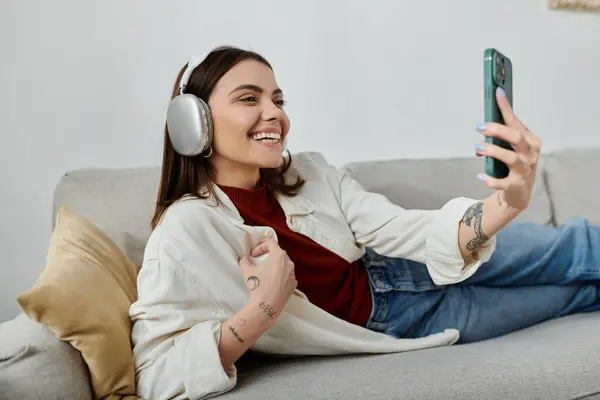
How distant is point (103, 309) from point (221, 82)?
52 centimetres

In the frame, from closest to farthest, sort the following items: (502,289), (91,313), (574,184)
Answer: (91,313) → (502,289) → (574,184)

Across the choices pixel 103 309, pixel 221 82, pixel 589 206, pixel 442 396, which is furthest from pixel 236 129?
pixel 589 206

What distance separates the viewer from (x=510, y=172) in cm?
108

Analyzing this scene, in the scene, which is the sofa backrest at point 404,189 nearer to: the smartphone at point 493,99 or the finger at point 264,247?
the finger at point 264,247

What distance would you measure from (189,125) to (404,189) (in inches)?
30.2

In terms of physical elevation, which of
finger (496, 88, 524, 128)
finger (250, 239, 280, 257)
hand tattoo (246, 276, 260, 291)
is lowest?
hand tattoo (246, 276, 260, 291)

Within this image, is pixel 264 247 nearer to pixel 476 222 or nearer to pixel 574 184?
pixel 476 222

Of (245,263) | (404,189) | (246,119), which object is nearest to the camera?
(245,263)

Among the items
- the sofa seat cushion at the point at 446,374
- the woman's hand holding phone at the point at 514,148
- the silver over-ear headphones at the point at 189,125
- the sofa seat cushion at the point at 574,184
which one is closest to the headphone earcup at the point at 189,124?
the silver over-ear headphones at the point at 189,125

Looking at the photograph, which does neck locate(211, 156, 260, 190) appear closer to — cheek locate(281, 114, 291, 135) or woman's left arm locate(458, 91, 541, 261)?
cheek locate(281, 114, 291, 135)

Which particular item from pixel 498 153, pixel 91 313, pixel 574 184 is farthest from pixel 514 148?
pixel 574 184

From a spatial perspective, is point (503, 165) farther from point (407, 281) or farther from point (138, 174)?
point (138, 174)

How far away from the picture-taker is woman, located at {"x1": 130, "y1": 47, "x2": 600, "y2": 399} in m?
1.18

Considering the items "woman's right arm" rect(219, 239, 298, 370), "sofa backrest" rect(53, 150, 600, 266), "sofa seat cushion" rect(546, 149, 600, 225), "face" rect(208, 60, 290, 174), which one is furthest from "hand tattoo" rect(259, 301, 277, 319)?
"sofa seat cushion" rect(546, 149, 600, 225)
